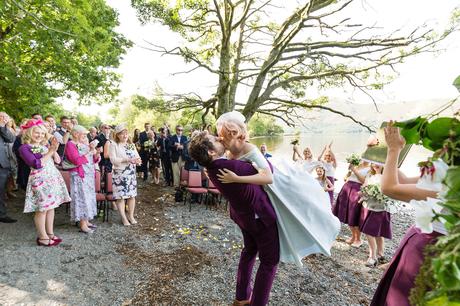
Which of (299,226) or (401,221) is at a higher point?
(299,226)

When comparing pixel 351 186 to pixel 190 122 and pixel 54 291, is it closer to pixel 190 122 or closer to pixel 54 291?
pixel 54 291

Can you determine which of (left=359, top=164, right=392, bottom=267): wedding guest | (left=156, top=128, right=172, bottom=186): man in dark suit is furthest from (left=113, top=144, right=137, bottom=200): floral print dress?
(left=359, top=164, right=392, bottom=267): wedding guest

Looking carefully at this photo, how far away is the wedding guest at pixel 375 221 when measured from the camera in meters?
4.93

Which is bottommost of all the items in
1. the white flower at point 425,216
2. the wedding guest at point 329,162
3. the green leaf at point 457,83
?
the wedding guest at point 329,162

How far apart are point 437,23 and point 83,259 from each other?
10.7 meters

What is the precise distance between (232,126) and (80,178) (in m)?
4.33

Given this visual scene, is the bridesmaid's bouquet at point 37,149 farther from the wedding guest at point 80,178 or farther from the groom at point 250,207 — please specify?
the groom at point 250,207

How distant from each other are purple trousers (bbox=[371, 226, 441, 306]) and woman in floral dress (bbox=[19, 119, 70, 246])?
5.06 m

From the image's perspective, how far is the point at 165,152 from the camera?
10539 mm

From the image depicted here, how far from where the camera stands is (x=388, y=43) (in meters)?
8.86

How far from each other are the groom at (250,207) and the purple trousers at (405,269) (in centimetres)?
109

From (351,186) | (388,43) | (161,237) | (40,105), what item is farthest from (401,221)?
(40,105)

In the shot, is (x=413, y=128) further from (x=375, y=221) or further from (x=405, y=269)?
(x=375, y=221)

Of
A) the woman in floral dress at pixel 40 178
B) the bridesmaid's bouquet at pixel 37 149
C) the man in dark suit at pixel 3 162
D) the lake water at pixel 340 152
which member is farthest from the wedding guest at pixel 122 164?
the lake water at pixel 340 152
